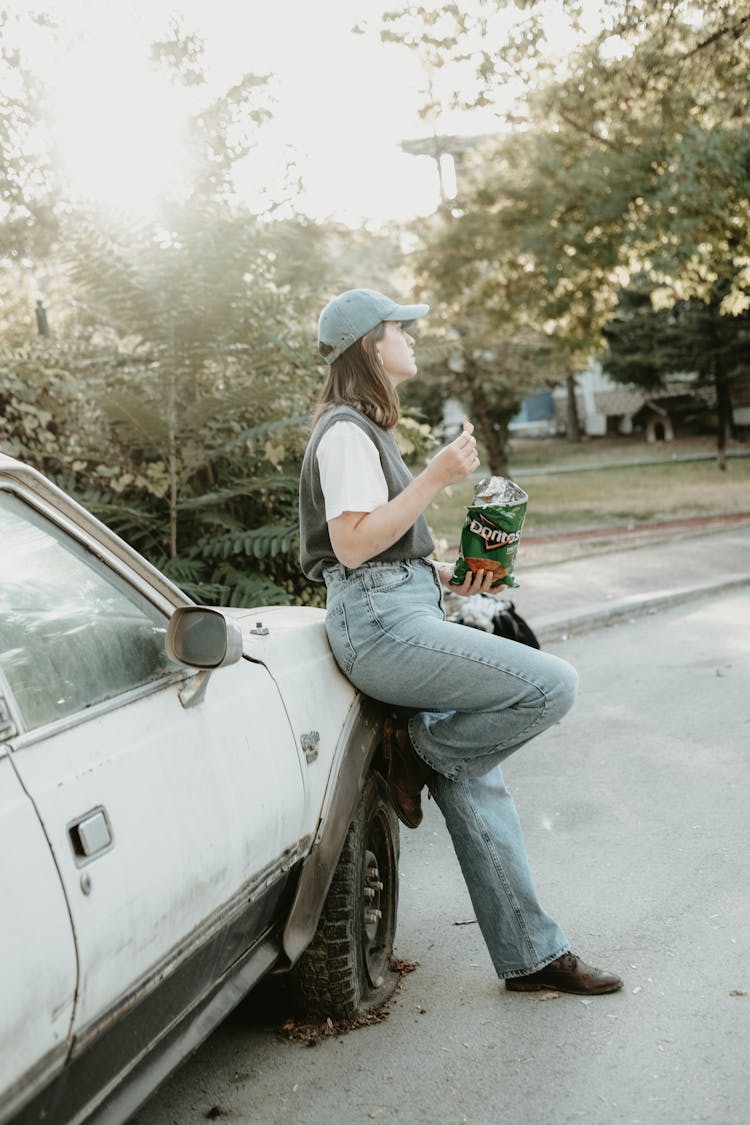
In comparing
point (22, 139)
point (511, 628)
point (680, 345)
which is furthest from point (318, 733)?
point (680, 345)

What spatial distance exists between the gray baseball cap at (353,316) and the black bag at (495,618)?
2999 mm

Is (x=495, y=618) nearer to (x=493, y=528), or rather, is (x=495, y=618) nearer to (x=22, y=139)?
(x=493, y=528)

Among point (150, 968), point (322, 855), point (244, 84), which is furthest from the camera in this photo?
point (244, 84)

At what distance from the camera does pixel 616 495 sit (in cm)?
2912

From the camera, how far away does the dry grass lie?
76.5 ft

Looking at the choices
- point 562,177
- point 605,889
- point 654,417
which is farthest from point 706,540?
point 654,417

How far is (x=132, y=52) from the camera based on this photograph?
12.2m

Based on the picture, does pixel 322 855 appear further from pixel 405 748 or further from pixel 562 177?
pixel 562 177

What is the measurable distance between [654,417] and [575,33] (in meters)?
35.3

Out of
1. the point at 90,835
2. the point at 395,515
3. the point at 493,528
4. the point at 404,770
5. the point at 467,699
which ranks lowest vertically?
the point at 404,770

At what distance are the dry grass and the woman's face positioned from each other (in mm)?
11958

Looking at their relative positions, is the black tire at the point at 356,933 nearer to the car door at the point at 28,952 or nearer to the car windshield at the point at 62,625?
the car windshield at the point at 62,625

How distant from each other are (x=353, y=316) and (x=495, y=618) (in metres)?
3.18

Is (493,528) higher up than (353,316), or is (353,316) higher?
(353,316)
